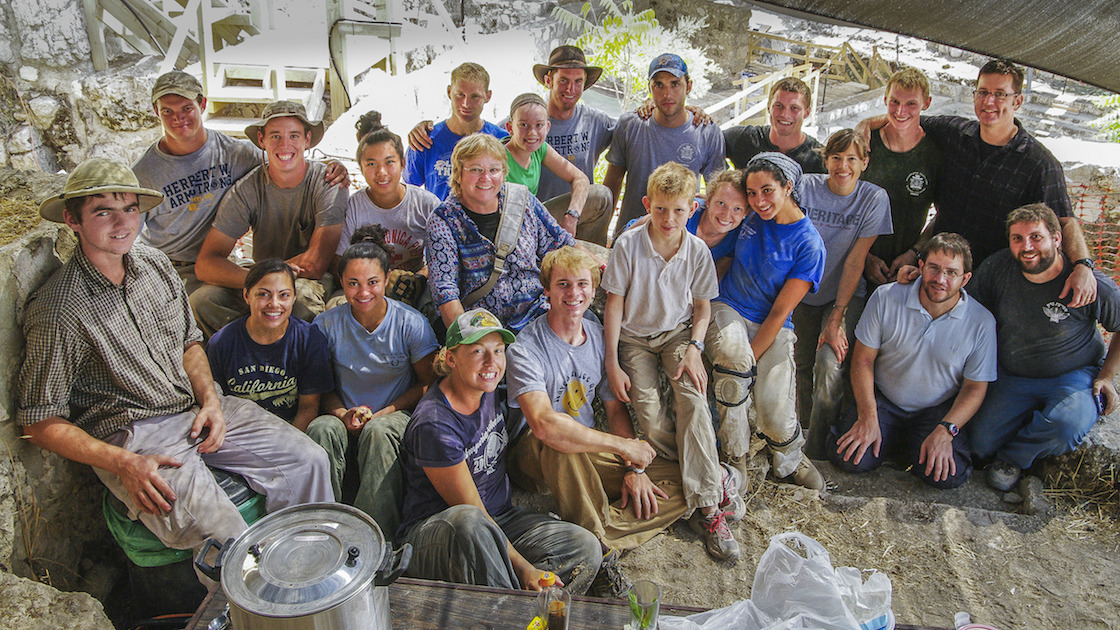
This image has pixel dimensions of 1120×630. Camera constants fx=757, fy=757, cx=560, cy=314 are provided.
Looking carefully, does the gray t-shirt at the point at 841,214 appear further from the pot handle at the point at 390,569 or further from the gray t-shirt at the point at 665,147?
the pot handle at the point at 390,569

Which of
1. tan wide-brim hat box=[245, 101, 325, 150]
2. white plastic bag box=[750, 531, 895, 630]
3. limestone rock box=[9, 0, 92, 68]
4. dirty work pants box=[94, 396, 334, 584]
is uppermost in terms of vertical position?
limestone rock box=[9, 0, 92, 68]

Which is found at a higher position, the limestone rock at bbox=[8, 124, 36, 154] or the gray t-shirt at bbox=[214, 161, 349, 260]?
the limestone rock at bbox=[8, 124, 36, 154]

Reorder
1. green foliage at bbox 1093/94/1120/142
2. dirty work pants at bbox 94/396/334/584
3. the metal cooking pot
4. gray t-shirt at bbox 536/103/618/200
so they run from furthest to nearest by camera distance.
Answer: green foliage at bbox 1093/94/1120/142 < gray t-shirt at bbox 536/103/618/200 < dirty work pants at bbox 94/396/334/584 < the metal cooking pot

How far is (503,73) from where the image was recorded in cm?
1680

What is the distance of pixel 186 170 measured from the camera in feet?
14.5

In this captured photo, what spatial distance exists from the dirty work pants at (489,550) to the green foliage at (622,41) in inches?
578

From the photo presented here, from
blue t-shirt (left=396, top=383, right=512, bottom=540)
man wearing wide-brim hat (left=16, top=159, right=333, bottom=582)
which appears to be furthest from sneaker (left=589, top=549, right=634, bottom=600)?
man wearing wide-brim hat (left=16, top=159, right=333, bottom=582)

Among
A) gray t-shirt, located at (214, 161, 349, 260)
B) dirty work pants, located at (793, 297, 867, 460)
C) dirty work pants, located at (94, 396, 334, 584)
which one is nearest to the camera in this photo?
dirty work pants, located at (94, 396, 334, 584)

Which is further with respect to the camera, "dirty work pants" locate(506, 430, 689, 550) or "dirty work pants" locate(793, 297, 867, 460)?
"dirty work pants" locate(793, 297, 867, 460)

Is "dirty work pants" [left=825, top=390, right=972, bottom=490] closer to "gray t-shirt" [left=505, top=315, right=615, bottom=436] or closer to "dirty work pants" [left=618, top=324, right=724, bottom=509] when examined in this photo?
"dirty work pants" [left=618, top=324, right=724, bottom=509]

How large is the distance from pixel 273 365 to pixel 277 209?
1.18m

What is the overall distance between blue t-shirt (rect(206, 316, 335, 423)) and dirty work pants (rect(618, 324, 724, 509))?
1611 millimetres

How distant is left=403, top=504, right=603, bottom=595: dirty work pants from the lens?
2979mm

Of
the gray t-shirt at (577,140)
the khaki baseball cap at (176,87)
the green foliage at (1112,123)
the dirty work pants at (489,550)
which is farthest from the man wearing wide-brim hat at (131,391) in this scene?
the green foliage at (1112,123)
